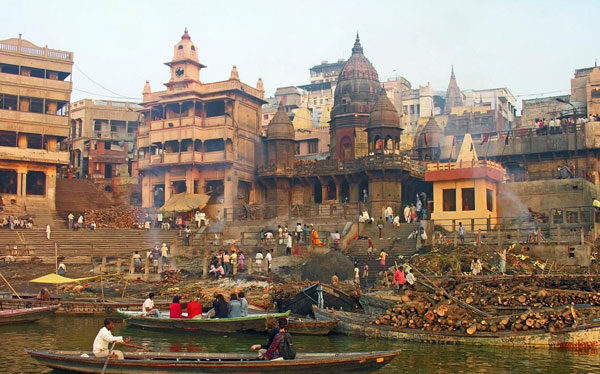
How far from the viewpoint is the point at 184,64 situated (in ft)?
168

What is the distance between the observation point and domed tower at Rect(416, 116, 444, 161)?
50.5 metres

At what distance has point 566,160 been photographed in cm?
4484

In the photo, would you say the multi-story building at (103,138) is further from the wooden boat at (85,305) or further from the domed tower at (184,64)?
the wooden boat at (85,305)

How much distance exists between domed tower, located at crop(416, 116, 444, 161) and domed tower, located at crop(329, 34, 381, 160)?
429 cm

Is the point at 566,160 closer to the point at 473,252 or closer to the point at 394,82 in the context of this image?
the point at 473,252

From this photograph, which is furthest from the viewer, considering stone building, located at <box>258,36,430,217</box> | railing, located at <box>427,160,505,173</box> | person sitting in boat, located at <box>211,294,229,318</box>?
stone building, located at <box>258,36,430,217</box>

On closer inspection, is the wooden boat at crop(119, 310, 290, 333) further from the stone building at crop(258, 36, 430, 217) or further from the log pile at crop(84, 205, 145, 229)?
the log pile at crop(84, 205, 145, 229)

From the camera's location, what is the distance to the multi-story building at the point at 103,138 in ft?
207

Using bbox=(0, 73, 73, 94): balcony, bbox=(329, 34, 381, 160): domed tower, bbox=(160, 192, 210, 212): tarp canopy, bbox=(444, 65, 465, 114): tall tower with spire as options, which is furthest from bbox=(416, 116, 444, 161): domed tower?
bbox=(444, 65, 465, 114): tall tower with spire

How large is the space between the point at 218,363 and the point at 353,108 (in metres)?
40.4

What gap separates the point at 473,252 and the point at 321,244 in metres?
7.97

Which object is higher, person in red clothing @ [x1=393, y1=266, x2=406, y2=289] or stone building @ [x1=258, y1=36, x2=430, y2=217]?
stone building @ [x1=258, y1=36, x2=430, y2=217]

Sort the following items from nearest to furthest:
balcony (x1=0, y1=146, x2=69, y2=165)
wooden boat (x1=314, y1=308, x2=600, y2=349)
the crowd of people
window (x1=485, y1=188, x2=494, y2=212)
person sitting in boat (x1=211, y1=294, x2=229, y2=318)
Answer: wooden boat (x1=314, y1=308, x2=600, y2=349) → person sitting in boat (x1=211, y1=294, x2=229, y2=318) → window (x1=485, y1=188, x2=494, y2=212) → the crowd of people → balcony (x1=0, y1=146, x2=69, y2=165)

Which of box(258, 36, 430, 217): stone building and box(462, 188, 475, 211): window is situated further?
box(258, 36, 430, 217): stone building
